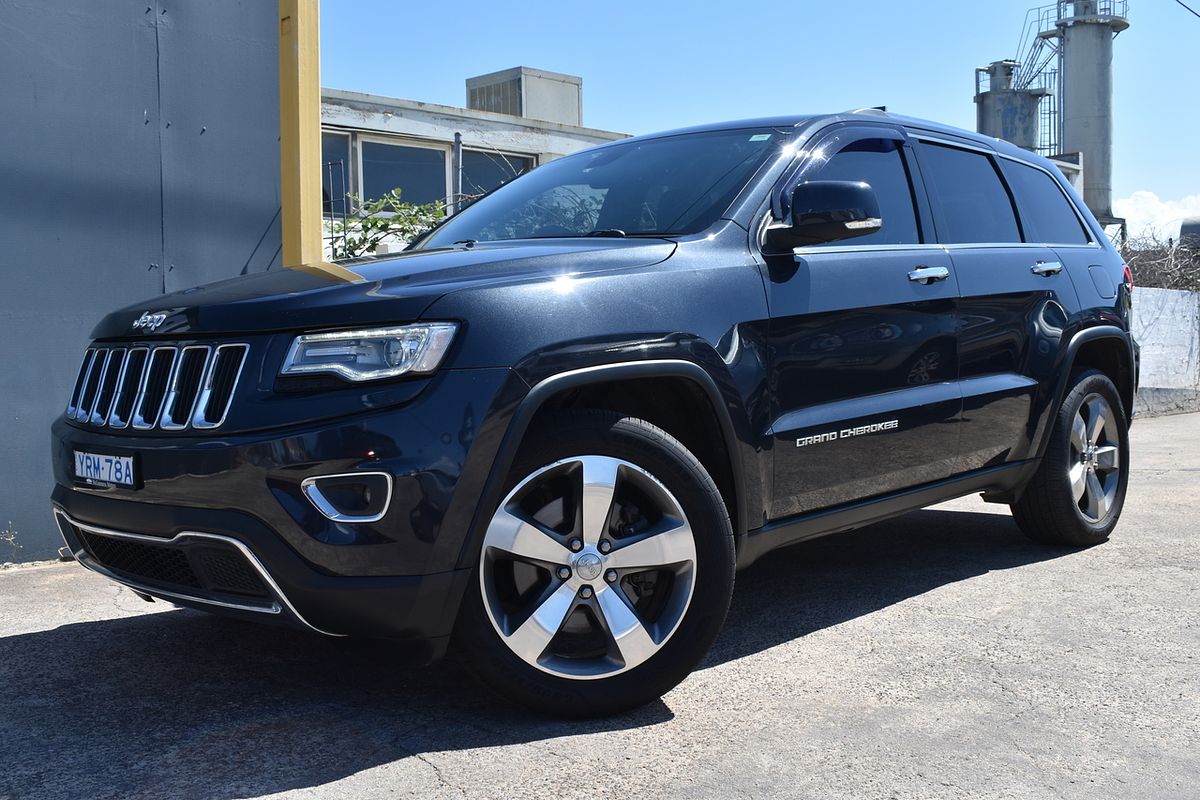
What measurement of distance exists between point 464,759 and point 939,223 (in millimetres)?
2866

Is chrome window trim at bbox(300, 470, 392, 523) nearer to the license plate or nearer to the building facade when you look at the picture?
the license plate

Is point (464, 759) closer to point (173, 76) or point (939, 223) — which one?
point (939, 223)

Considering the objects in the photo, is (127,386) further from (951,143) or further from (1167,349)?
(1167,349)

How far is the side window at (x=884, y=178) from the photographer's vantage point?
4.36 m

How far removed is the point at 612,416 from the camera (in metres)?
3.27

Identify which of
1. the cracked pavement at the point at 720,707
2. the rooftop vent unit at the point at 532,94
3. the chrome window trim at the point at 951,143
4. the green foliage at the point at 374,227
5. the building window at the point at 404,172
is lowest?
the cracked pavement at the point at 720,707

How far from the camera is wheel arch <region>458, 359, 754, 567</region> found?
302cm

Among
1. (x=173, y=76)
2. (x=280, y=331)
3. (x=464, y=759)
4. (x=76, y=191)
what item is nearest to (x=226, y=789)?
(x=464, y=759)

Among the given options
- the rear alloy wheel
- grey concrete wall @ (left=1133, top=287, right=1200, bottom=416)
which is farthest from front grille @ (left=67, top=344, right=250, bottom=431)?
grey concrete wall @ (left=1133, top=287, right=1200, bottom=416)

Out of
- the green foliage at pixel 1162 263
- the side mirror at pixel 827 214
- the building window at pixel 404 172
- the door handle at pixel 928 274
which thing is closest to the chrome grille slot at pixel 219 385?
the side mirror at pixel 827 214

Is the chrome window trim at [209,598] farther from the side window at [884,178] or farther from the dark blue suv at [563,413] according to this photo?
the side window at [884,178]

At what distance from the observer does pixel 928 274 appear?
442 cm

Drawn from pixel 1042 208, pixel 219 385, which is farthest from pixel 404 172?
pixel 219 385

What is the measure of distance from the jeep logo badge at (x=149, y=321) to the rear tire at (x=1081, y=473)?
12.2 feet
